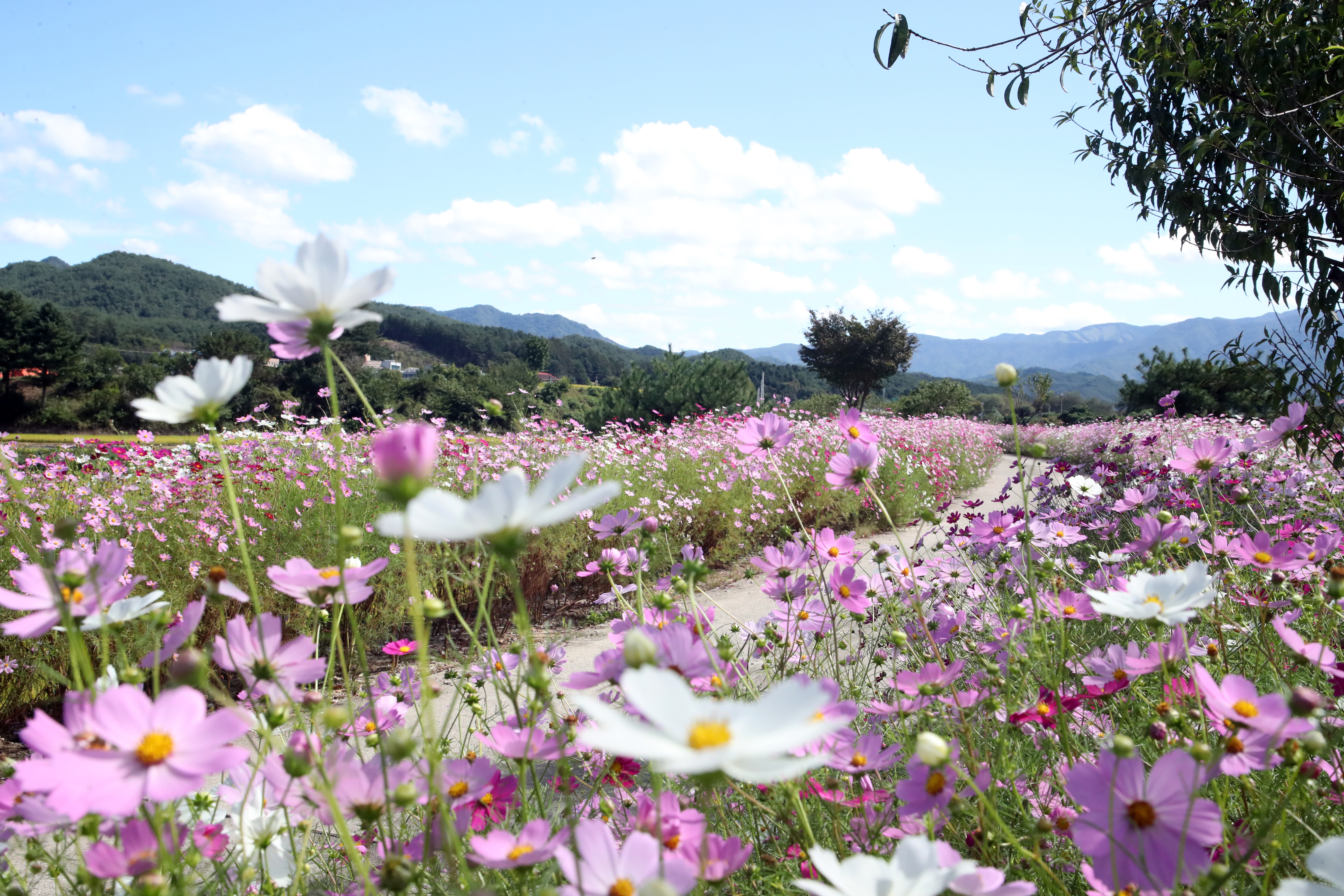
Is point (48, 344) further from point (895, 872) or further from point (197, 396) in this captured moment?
point (895, 872)

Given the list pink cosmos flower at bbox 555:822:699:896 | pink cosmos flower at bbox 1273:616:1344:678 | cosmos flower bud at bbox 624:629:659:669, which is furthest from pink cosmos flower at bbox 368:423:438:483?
pink cosmos flower at bbox 1273:616:1344:678

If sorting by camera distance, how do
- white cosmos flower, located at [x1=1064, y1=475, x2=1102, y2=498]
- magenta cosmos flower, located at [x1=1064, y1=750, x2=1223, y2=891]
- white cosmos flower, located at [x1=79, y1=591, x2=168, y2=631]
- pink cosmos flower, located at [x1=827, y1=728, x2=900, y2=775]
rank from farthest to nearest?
white cosmos flower, located at [x1=1064, y1=475, x2=1102, y2=498], pink cosmos flower, located at [x1=827, y1=728, x2=900, y2=775], white cosmos flower, located at [x1=79, y1=591, x2=168, y2=631], magenta cosmos flower, located at [x1=1064, y1=750, x2=1223, y2=891]


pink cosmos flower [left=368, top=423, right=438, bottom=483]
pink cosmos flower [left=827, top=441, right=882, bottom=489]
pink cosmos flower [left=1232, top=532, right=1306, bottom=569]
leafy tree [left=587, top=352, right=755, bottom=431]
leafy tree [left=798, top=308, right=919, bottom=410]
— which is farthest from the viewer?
leafy tree [left=798, top=308, right=919, bottom=410]

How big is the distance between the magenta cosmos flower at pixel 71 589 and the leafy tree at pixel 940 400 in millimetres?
26771

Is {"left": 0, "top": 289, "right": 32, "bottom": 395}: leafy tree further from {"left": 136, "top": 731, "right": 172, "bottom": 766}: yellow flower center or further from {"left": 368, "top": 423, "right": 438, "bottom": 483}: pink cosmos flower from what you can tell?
{"left": 368, "top": 423, "right": 438, "bottom": 483}: pink cosmos flower

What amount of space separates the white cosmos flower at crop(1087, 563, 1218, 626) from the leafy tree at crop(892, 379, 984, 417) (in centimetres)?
2632

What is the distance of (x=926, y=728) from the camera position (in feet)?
3.45

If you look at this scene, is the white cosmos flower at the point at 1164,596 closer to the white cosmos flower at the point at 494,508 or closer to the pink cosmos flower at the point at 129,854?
the white cosmos flower at the point at 494,508

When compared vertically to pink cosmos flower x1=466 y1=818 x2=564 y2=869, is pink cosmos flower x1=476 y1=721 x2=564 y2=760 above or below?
above

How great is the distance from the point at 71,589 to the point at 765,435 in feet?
3.19

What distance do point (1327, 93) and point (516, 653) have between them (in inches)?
118

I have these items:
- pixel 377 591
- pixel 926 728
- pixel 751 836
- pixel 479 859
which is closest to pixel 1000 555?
pixel 926 728

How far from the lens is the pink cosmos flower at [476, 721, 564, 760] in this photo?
2.38 ft

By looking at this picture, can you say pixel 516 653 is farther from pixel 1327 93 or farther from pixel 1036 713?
pixel 1327 93
